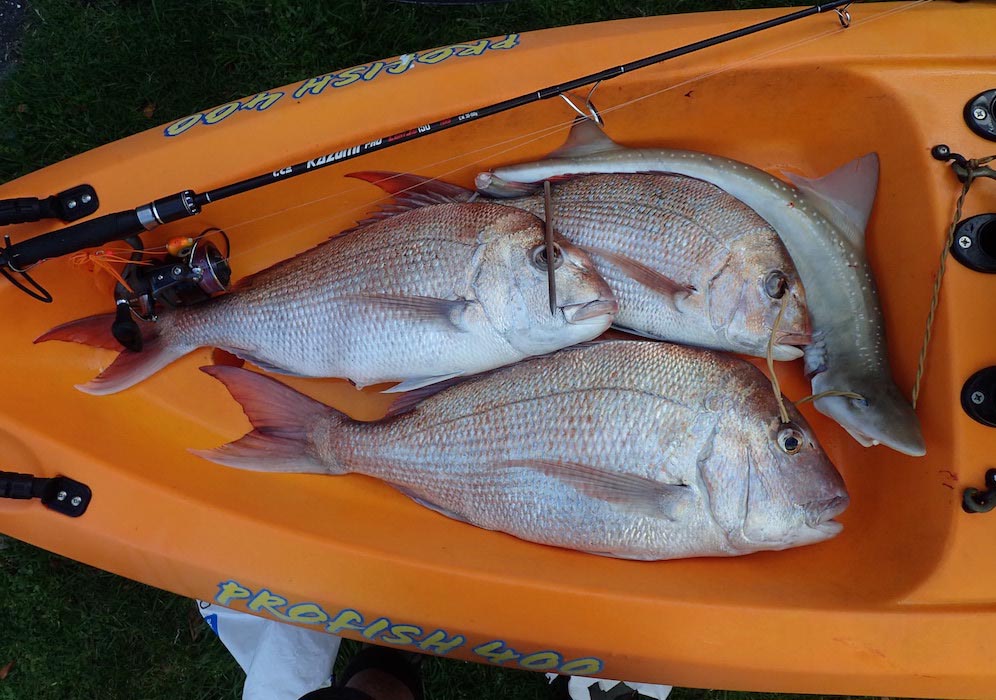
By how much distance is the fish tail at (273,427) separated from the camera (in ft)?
6.43

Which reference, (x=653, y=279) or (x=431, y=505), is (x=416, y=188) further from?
(x=431, y=505)

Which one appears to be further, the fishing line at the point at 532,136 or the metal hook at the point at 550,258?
the fishing line at the point at 532,136

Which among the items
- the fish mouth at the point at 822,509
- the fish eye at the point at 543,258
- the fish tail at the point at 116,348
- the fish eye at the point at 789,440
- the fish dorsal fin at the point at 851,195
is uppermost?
the fish tail at the point at 116,348

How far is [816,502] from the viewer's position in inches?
67.2

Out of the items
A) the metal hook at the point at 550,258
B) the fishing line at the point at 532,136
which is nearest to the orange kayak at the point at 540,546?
the fishing line at the point at 532,136

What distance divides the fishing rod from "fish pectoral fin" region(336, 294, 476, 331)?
1.38 ft

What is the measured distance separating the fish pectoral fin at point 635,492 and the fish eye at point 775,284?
0.63 m

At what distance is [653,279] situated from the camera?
189 cm

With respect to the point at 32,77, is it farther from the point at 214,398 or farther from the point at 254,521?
the point at 254,521

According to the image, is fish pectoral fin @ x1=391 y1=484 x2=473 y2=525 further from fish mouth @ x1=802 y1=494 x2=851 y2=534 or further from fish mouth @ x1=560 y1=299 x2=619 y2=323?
fish mouth @ x1=802 y1=494 x2=851 y2=534

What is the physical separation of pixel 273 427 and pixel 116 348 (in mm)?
601

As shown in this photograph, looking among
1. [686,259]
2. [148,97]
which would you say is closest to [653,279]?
[686,259]

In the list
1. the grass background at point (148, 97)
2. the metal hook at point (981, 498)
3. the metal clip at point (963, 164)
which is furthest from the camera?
the grass background at point (148, 97)

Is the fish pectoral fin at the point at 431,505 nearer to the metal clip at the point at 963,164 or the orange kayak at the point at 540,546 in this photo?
the orange kayak at the point at 540,546
